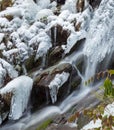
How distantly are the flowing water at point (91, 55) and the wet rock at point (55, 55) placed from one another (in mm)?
187

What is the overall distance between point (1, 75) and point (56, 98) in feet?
4.47

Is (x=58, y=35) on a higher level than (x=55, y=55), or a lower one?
higher

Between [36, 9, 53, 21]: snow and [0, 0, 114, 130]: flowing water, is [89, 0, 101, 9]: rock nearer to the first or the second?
[0, 0, 114, 130]: flowing water

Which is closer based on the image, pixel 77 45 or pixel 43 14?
pixel 77 45

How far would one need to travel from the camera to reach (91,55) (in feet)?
26.4

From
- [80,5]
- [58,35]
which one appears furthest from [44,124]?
[80,5]

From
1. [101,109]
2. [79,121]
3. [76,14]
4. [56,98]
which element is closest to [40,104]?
[56,98]

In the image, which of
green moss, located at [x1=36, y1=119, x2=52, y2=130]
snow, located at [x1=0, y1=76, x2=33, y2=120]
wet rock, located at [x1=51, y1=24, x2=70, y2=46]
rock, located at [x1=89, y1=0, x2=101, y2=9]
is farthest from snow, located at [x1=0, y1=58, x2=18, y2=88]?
rock, located at [x1=89, y1=0, x2=101, y2=9]

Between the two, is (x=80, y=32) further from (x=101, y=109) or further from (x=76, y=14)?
(x=101, y=109)

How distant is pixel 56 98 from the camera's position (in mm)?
7492

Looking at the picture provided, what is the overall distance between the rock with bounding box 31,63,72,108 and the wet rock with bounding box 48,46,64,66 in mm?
599

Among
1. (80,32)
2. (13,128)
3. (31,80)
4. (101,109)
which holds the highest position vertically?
(101,109)

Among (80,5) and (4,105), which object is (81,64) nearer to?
(4,105)

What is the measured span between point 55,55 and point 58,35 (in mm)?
593
